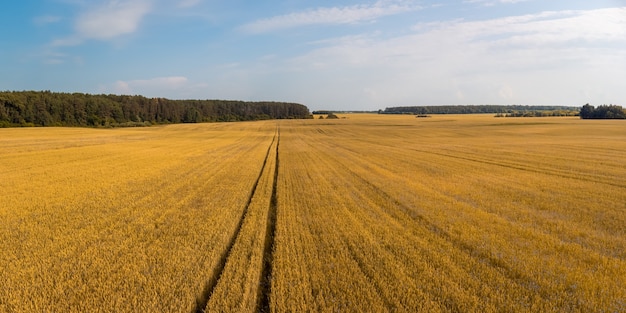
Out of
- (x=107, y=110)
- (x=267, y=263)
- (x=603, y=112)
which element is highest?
(x=107, y=110)

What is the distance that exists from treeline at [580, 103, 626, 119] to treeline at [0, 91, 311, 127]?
103 metres

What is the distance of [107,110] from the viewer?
9450 cm

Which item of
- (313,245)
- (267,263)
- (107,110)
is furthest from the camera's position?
(107,110)

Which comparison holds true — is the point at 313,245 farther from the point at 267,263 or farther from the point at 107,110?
the point at 107,110

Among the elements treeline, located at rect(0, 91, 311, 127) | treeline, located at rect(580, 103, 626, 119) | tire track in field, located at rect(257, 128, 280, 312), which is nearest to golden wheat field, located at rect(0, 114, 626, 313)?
tire track in field, located at rect(257, 128, 280, 312)

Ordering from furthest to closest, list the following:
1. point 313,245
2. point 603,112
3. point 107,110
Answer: point 107,110
point 603,112
point 313,245

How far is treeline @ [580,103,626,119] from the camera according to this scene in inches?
3268

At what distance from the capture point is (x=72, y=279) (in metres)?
5.88

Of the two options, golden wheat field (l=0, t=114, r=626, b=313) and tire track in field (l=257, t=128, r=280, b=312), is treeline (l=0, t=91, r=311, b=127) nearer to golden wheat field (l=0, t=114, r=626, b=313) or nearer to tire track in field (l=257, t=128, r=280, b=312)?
golden wheat field (l=0, t=114, r=626, b=313)

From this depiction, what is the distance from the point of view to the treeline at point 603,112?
8300 cm

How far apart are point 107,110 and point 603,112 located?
126578 millimetres

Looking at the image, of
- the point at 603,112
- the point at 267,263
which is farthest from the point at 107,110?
the point at 603,112

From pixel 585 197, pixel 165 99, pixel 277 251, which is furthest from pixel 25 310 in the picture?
pixel 165 99

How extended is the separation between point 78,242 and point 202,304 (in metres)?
4.29
